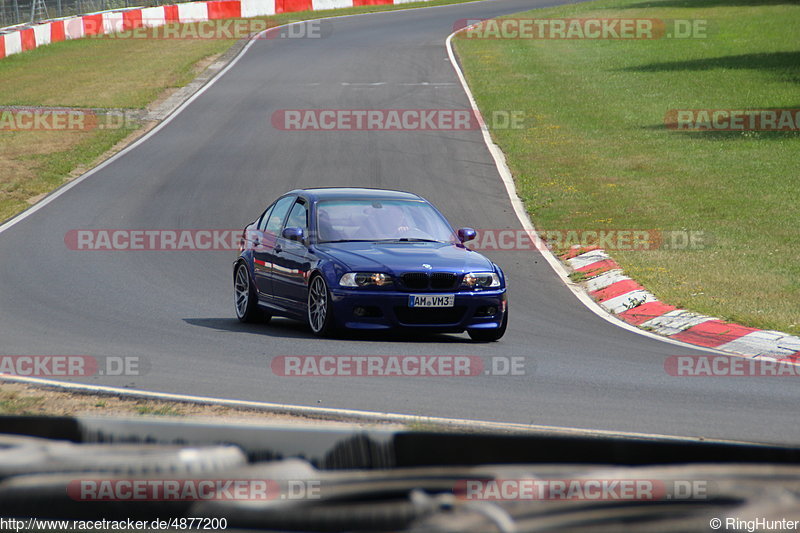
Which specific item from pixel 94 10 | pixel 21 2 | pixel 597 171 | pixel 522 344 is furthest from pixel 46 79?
pixel 522 344

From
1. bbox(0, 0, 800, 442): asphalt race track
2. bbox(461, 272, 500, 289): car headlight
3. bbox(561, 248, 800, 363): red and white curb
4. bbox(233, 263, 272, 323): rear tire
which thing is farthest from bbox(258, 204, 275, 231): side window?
bbox(561, 248, 800, 363): red and white curb

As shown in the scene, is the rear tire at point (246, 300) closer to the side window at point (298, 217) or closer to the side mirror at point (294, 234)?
the side window at point (298, 217)

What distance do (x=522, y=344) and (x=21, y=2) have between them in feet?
139

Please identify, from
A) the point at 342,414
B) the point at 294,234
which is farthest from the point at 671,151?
the point at 342,414

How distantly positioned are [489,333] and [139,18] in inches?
1666

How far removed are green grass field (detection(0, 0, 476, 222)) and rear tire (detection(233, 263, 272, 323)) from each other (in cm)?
864

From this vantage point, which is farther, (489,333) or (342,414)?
(489,333)

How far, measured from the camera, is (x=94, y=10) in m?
52.1

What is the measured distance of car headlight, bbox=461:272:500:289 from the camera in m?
10.7

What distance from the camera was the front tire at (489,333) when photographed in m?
10.9

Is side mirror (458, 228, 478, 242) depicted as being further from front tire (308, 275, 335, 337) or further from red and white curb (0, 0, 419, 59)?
red and white curb (0, 0, 419, 59)

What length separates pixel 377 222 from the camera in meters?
11.8

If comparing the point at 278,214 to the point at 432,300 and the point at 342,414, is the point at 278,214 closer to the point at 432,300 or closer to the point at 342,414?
the point at 432,300

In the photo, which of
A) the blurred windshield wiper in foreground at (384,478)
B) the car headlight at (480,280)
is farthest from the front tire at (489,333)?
the blurred windshield wiper in foreground at (384,478)
